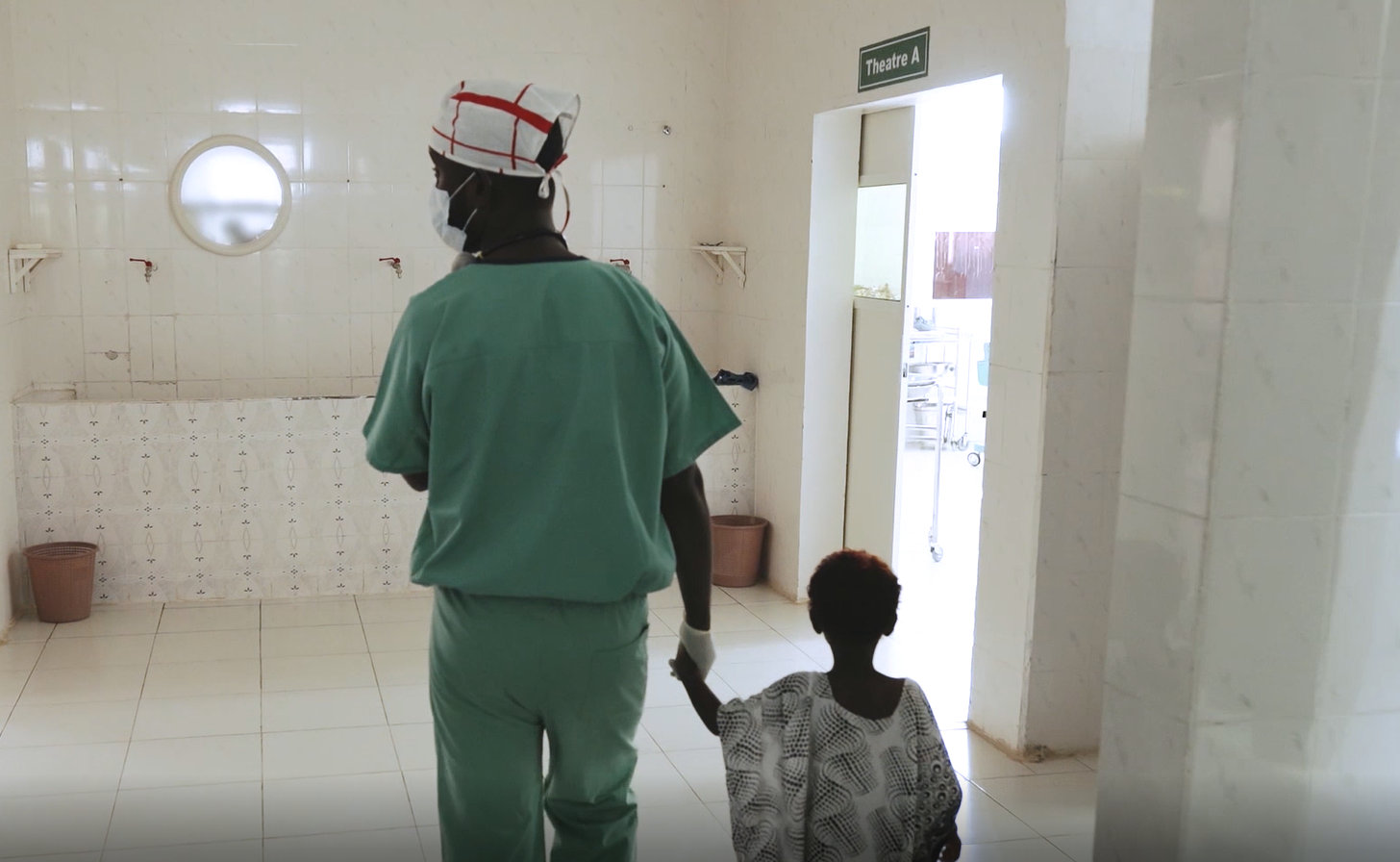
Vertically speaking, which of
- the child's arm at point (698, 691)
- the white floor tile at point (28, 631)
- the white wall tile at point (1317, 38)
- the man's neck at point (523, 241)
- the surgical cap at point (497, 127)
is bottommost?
the white floor tile at point (28, 631)

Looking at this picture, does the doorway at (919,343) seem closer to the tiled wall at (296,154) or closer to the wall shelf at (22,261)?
the tiled wall at (296,154)

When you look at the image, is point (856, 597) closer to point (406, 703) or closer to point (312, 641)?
point (406, 703)

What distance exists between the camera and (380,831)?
3328mm

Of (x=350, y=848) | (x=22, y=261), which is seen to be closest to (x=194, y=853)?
(x=350, y=848)

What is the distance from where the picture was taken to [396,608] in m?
5.58

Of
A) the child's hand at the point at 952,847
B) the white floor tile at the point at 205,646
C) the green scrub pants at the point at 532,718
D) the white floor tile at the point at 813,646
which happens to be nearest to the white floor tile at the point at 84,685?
the white floor tile at the point at 205,646

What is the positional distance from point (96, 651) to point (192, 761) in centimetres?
133

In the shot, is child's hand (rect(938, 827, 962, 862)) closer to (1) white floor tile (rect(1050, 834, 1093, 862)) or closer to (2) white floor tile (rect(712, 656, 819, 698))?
(1) white floor tile (rect(1050, 834, 1093, 862))

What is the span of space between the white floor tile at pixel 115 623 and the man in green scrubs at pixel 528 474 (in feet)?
11.6

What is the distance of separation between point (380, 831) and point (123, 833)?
635mm

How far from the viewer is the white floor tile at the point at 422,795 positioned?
11.2ft

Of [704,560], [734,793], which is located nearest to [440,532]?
[704,560]

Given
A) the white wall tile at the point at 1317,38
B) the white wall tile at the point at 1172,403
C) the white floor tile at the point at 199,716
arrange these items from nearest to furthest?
the white wall tile at the point at 1317,38, the white wall tile at the point at 1172,403, the white floor tile at the point at 199,716

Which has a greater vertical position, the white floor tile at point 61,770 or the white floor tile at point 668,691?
the white floor tile at point 668,691
